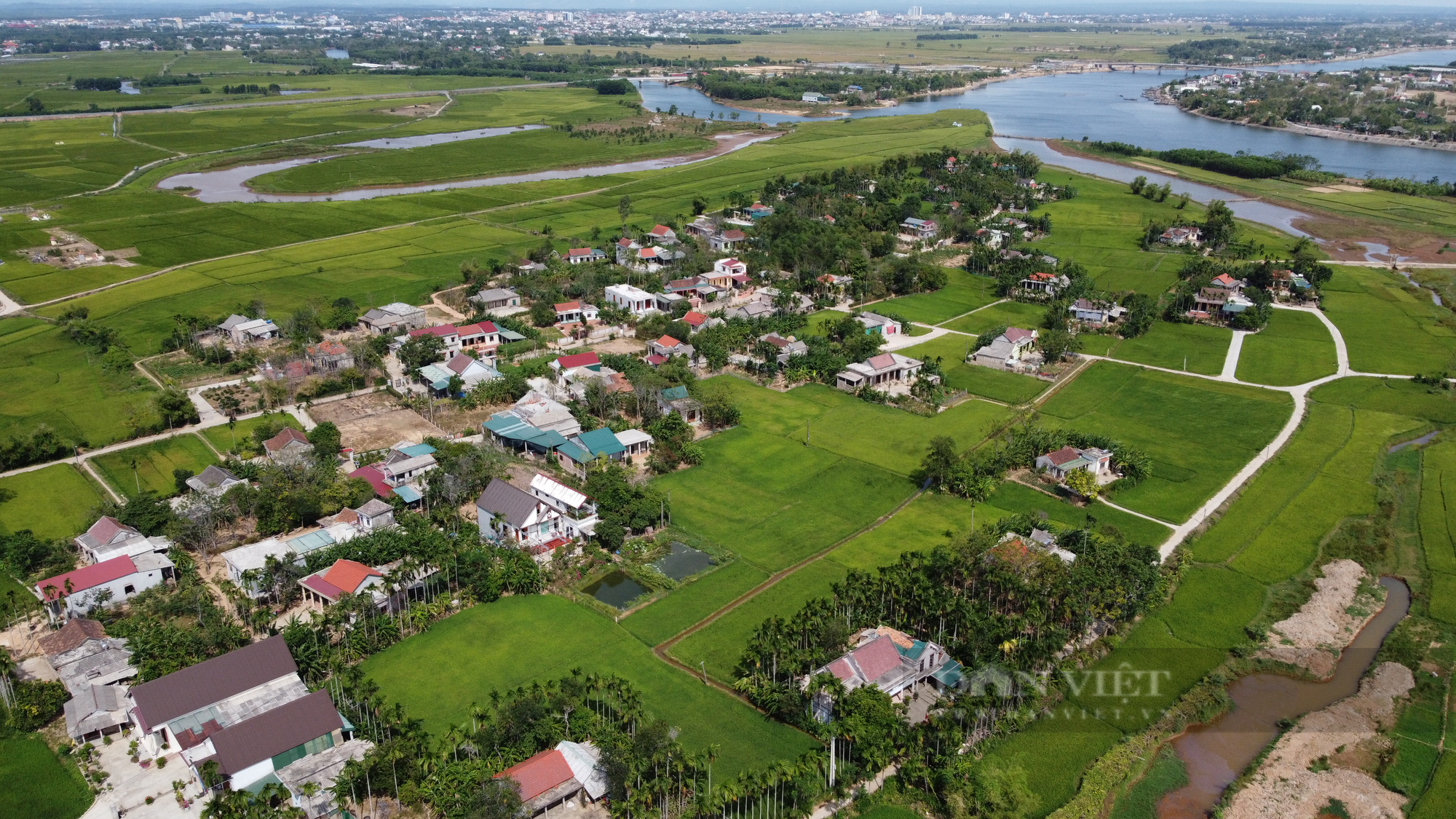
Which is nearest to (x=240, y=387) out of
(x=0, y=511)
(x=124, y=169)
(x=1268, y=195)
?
(x=0, y=511)

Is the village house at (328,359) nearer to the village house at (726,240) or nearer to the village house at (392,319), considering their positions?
the village house at (392,319)

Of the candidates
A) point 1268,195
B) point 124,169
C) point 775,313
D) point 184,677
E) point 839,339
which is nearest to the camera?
point 184,677

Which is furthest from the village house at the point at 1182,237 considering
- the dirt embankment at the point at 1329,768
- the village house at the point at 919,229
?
the dirt embankment at the point at 1329,768

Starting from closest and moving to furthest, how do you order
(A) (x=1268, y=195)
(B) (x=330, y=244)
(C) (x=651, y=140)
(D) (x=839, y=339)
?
(D) (x=839, y=339)
(B) (x=330, y=244)
(A) (x=1268, y=195)
(C) (x=651, y=140)

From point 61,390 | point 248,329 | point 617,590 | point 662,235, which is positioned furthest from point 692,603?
point 662,235

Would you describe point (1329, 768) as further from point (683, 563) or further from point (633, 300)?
point (633, 300)

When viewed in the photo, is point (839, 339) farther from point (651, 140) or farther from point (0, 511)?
point (651, 140)

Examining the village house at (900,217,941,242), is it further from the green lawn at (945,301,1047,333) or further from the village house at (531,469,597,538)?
the village house at (531,469,597,538)

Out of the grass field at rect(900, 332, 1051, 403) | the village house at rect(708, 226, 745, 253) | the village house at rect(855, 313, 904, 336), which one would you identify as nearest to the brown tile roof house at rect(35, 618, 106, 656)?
the grass field at rect(900, 332, 1051, 403)

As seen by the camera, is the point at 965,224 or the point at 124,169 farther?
the point at 124,169
